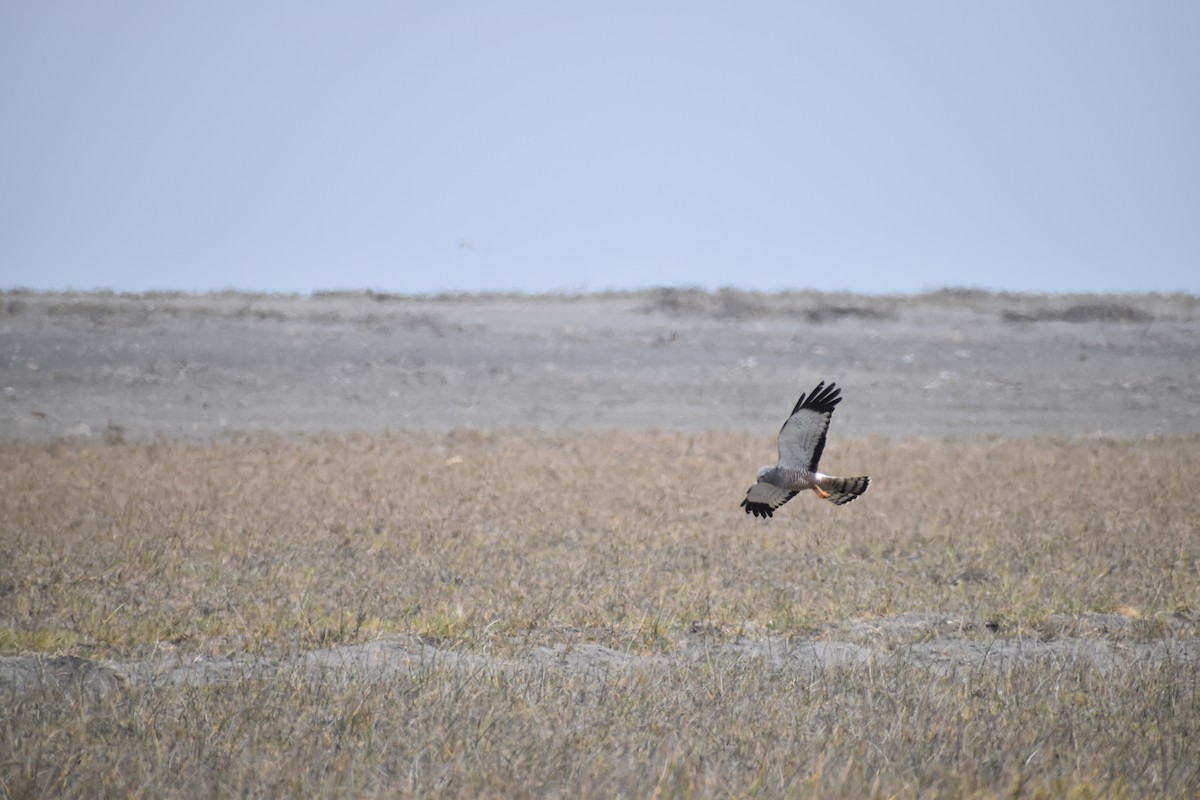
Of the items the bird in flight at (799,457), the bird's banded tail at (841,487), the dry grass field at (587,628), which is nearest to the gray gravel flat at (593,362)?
the dry grass field at (587,628)

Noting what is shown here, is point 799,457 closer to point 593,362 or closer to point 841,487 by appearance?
point 841,487

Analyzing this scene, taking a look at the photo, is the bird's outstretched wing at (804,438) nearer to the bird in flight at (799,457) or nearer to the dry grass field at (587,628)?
the bird in flight at (799,457)

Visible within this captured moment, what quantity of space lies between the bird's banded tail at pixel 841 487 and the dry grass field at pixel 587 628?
929 millimetres

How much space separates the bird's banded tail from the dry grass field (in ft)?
3.05

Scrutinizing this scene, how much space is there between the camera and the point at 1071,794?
3.88m

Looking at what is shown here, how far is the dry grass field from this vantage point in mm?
4207

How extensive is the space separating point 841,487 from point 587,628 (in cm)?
268

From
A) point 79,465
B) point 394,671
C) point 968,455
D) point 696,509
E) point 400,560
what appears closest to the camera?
point 394,671

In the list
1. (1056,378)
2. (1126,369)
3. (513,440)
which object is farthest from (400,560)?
(1126,369)

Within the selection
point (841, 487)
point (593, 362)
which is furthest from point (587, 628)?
point (593, 362)

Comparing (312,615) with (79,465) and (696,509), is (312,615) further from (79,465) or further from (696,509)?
(79,465)

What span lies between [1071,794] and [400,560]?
5.89 metres

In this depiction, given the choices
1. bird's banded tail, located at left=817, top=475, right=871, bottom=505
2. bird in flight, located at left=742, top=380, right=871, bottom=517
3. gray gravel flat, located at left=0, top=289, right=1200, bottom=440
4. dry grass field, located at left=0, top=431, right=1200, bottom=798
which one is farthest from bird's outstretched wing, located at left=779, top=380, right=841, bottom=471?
gray gravel flat, located at left=0, top=289, right=1200, bottom=440

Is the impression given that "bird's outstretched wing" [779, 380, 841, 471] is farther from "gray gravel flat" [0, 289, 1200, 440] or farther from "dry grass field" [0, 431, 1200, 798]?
"gray gravel flat" [0, 289, 1200, 440]
